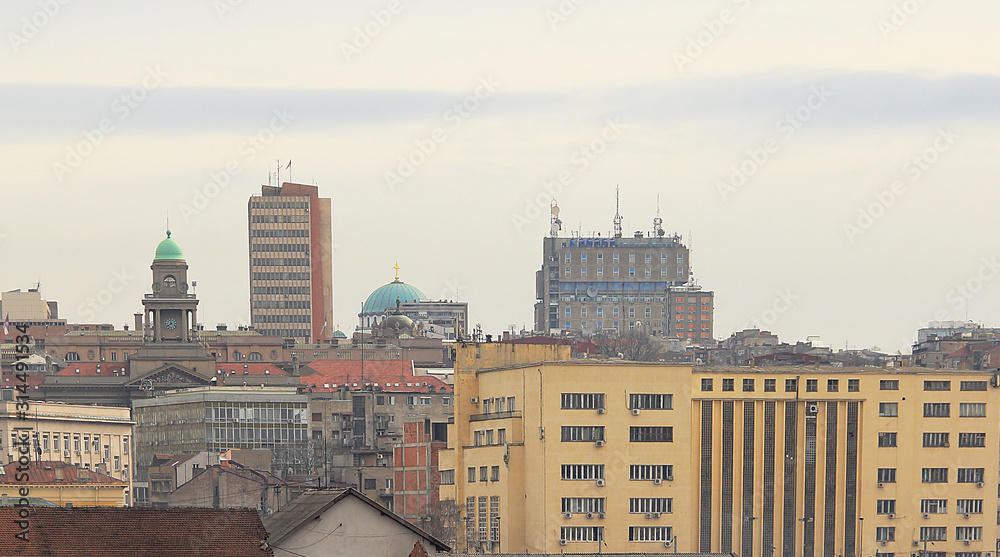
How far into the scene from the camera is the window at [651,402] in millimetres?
132375

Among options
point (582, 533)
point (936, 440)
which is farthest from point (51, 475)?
point (936, 440)

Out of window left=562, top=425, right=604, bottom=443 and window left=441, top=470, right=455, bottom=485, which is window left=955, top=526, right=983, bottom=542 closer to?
window left=562, top=425, right=604, bottom=443

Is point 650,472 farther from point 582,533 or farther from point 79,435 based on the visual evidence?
point 79,435

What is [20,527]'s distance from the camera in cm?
5088

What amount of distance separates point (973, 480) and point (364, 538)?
90.2 meters

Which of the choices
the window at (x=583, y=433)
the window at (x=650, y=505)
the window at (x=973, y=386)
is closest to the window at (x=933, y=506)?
the window at (x=973, y=386)

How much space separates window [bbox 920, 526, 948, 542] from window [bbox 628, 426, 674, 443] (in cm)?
1663

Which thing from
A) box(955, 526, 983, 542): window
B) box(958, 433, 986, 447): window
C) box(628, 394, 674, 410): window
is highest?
box(628, 394, 674, 410): window

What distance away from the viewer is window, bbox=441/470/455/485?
139 metres

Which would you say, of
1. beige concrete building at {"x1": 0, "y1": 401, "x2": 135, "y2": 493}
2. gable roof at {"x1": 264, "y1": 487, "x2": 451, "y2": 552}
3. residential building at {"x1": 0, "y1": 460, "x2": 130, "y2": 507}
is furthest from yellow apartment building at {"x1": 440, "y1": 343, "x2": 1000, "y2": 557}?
gable roof at {"x1": 264, "y1": 487, "x2": 451, "y2": 552}

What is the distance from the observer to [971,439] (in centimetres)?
13788

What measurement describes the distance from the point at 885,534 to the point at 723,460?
10.8 m

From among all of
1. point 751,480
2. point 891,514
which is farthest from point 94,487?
point 891,514

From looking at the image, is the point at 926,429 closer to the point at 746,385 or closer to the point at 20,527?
the point at 746,385
